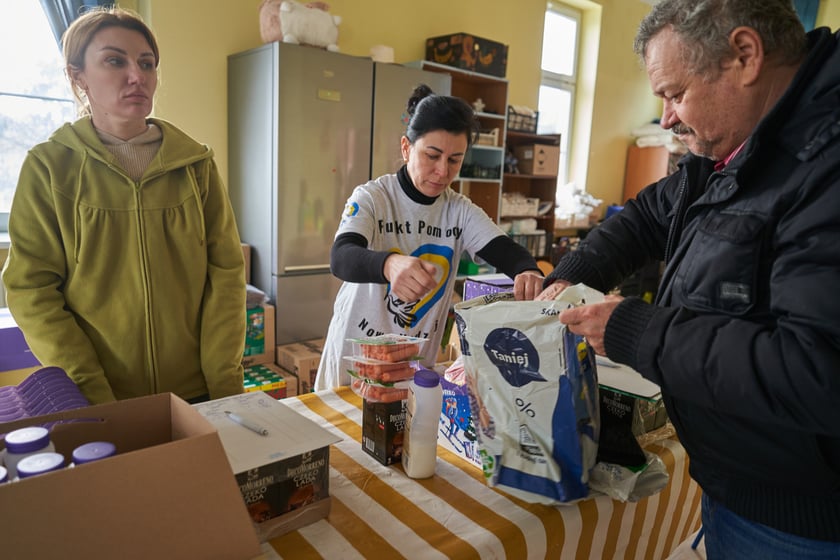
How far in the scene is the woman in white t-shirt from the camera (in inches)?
63.4

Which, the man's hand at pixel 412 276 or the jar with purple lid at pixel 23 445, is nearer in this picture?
the jar with purple lid at pixel 23 445

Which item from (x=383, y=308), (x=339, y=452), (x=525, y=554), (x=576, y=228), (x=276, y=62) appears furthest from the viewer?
(x=576, y=228)

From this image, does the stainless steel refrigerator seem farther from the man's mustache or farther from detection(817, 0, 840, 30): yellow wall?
detection(817, 0, 840, 30): yellow wall

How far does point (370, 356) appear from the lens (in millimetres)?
1152

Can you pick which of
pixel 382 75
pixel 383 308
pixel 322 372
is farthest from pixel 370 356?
pixel 382 75

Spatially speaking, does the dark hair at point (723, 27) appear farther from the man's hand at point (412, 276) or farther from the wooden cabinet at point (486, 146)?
the wooden cabinet at point (486, 146)

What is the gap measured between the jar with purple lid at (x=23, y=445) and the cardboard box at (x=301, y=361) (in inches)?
99.9

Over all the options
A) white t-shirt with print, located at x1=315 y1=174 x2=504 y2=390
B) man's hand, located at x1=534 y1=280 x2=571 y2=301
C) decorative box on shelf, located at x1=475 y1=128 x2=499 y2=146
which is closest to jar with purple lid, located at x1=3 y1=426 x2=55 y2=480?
man's hand, located at x1=534 y1=280 x2=571 y2=301

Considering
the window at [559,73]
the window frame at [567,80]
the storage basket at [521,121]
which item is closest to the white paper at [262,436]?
the storage basket at [521,121]

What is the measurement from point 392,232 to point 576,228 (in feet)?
15.4

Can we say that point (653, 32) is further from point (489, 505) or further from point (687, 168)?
point (489, 505)

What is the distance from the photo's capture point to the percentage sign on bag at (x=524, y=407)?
1.00 metres

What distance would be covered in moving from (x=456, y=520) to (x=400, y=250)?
2.89 ft

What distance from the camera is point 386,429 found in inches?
44.3
